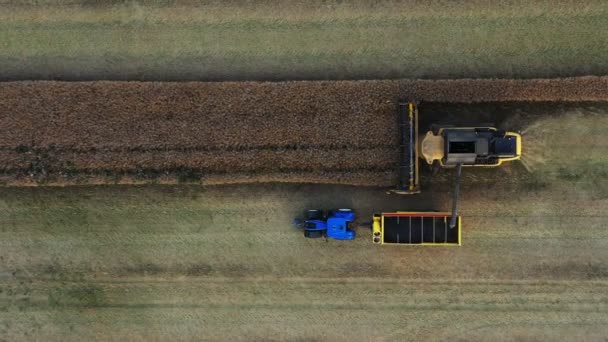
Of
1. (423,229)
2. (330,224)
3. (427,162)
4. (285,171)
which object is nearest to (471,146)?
(427,162)

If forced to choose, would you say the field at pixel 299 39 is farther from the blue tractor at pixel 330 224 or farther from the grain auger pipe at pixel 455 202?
the blue tractor at pixel 330 224

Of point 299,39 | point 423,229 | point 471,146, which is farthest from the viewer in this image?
point 299,39

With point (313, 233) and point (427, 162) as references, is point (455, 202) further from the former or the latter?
point (313, 233)

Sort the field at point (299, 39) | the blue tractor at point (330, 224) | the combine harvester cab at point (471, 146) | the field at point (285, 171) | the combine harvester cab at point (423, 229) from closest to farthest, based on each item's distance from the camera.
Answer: the combine harvester cab at point (471, 146) < the combine harvester cab at point (423, 229) < the blue tractor at point (330, 224) < the field at point (285, 171) < the field at point (299, 39)

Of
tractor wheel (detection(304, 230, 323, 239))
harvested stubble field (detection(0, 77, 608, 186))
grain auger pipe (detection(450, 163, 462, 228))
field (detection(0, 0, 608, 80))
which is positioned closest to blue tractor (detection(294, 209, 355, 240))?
tractor wheel (detection(304, 230, 323, 239))

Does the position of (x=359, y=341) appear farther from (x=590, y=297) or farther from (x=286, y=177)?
(x=590, y=297)

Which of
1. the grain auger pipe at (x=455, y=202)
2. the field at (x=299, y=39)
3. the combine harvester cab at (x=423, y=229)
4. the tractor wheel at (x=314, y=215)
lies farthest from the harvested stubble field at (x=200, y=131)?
the grain auger pipe at (x=455, y=202)
